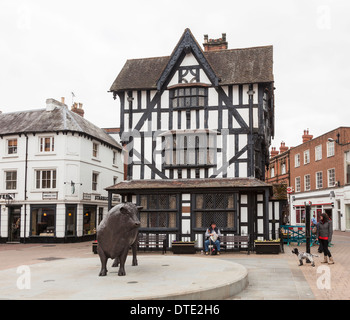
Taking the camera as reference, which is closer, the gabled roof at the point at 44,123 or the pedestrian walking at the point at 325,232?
the pedestrian walking at the point at 325,232

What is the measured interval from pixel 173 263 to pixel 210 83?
11.5 m

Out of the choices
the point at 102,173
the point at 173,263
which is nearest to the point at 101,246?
the point at 173,263

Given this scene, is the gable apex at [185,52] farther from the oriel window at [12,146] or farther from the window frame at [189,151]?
the oriel window at [12,146]

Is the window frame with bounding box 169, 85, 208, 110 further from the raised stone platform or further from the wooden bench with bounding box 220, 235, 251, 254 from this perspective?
the raised stone platform

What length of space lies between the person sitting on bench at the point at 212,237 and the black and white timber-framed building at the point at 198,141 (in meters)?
1.01

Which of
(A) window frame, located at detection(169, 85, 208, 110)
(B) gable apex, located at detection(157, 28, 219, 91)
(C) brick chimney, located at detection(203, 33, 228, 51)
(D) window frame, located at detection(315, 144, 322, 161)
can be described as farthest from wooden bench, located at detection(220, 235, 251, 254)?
(D) window frame, located at detection(315, 144, 322, 161)

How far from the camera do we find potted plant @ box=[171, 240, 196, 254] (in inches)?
772

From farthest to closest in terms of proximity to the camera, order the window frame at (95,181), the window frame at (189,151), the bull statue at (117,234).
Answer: the window frame at (95,181)
the window frame at (189,151)
the bull statue at (117,234)

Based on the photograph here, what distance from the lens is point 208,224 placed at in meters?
20.9

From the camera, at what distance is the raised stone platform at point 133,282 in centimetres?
840

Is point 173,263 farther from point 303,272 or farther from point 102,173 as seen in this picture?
point 102,173

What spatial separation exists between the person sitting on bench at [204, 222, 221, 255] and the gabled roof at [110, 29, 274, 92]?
7599mm

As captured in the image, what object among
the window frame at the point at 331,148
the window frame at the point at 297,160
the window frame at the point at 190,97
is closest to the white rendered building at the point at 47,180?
the window frame at the point at 190,97
